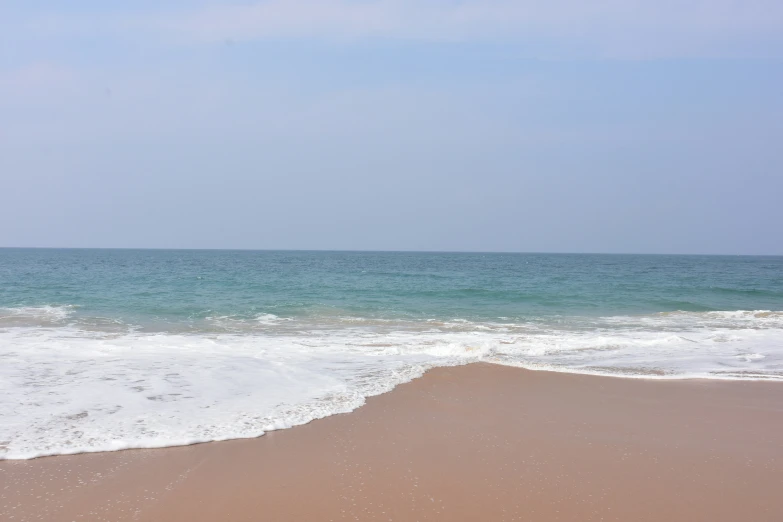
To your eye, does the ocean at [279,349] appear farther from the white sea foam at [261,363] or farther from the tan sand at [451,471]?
the tan sand at [451,471]

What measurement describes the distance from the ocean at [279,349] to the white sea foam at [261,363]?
0.03 m

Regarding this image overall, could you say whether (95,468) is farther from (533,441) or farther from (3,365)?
(3,365)

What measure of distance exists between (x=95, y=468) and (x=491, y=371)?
6.13m

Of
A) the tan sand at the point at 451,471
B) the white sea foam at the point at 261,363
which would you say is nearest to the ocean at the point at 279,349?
the white sea foam at the point at 261,363

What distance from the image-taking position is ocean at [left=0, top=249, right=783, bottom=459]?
644 cm

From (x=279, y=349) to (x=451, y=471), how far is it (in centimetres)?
724

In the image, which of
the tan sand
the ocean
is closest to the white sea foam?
the ocean

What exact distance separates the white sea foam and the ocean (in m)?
0.03

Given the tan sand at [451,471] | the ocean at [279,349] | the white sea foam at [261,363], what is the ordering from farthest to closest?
the ocean at [279,349], the white sea foam at [261,363], the tan sand at [451,471]

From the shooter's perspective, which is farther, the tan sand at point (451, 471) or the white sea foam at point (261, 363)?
the white sea foam at point (261, 363)

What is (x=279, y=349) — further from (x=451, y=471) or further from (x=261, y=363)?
(x=451, y=471)

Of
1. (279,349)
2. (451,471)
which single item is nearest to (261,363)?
(279,349)

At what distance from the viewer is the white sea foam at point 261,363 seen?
20.2 ft

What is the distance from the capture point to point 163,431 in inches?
233
